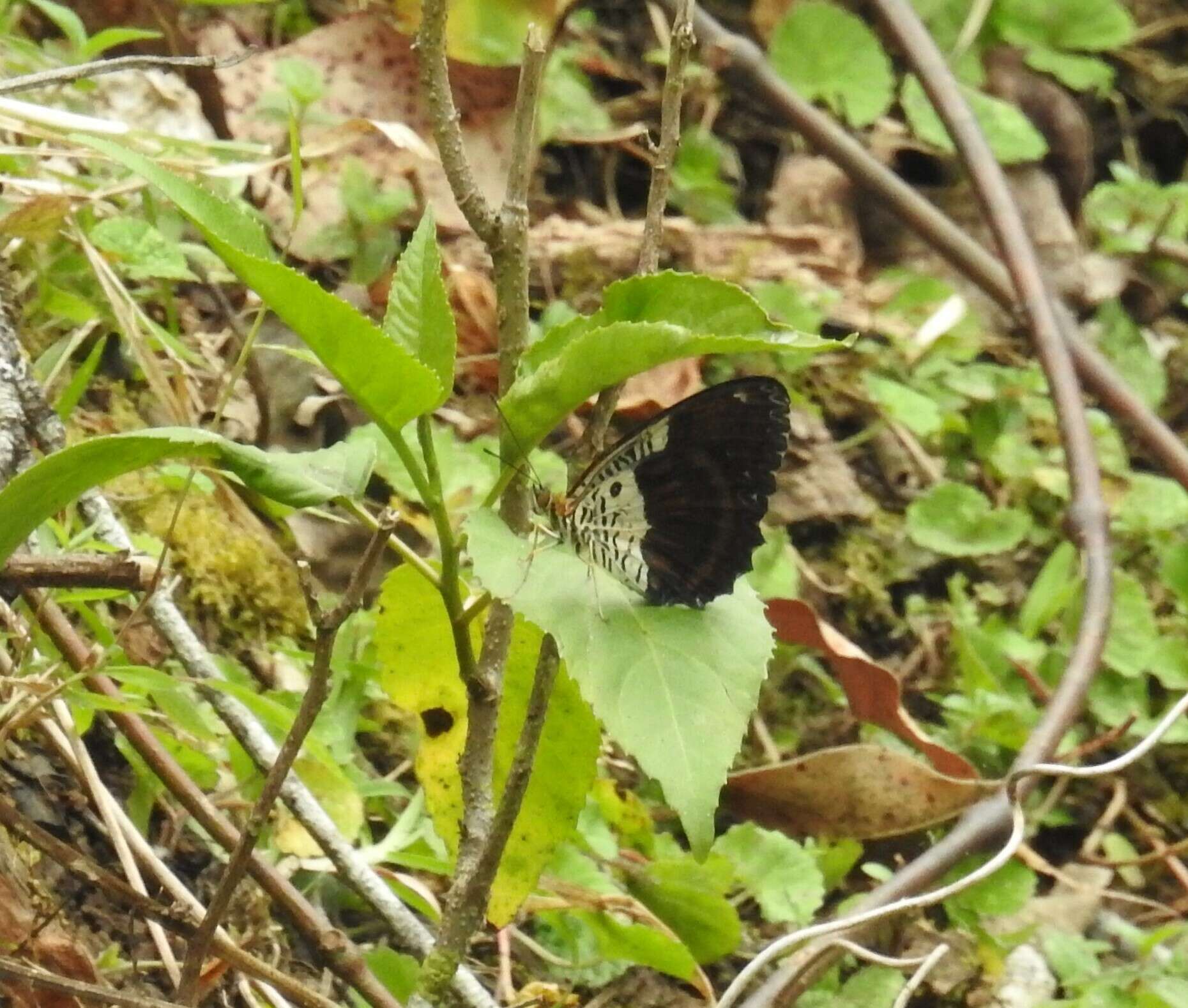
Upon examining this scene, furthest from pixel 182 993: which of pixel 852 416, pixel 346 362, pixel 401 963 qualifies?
pixel 852 416

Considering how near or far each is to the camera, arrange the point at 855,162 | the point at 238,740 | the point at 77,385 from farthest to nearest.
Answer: the point at 855,162, the point at 77,385, the point at 238,740

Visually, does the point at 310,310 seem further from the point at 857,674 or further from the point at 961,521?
the point at 961,521

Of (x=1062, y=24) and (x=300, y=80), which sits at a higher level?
(x=300, y=80)

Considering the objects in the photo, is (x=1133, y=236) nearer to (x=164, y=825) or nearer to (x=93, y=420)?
(x=93, y=420)

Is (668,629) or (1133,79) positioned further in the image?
(1133,79)

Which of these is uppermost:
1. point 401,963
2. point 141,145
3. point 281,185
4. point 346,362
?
point 346,362

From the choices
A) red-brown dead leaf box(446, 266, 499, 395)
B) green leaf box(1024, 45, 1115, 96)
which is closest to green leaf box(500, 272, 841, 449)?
red-brown dead leaf box(446, 266, 499, 395)

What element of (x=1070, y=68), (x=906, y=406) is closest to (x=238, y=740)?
(x=906, y=406)
